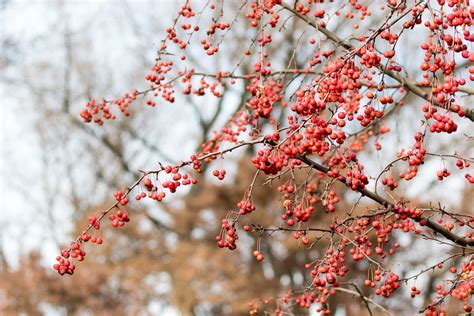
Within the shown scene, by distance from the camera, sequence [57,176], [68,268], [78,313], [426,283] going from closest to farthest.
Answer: [68,268] → [78,313] → [426,283] → [57,176]

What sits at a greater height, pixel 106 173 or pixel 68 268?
pixel 106 173

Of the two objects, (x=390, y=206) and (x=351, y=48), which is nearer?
(x=390, y=206)

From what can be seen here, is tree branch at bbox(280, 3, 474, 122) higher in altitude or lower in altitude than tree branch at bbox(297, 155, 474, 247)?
higher

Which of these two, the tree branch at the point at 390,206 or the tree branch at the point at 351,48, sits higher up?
Result: the tree branch at the point at 351,48

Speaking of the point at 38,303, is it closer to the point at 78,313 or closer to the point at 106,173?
the point at 78,313

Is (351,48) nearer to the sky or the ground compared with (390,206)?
nearer to the sky

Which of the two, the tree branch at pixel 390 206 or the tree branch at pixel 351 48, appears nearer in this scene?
the tree branch at pixel 390 206

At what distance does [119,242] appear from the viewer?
48.8ft

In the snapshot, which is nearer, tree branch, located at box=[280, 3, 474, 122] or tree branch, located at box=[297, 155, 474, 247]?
tree branch, located at box=[297, 155, 474, 247]

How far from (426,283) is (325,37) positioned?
1271 centimetres

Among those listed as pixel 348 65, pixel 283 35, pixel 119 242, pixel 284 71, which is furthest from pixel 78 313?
pixel 348 65

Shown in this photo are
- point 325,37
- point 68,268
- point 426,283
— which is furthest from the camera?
point 426,283

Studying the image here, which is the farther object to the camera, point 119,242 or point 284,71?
point 119,242

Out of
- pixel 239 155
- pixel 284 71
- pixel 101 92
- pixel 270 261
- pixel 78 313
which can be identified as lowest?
pixel 284 71
